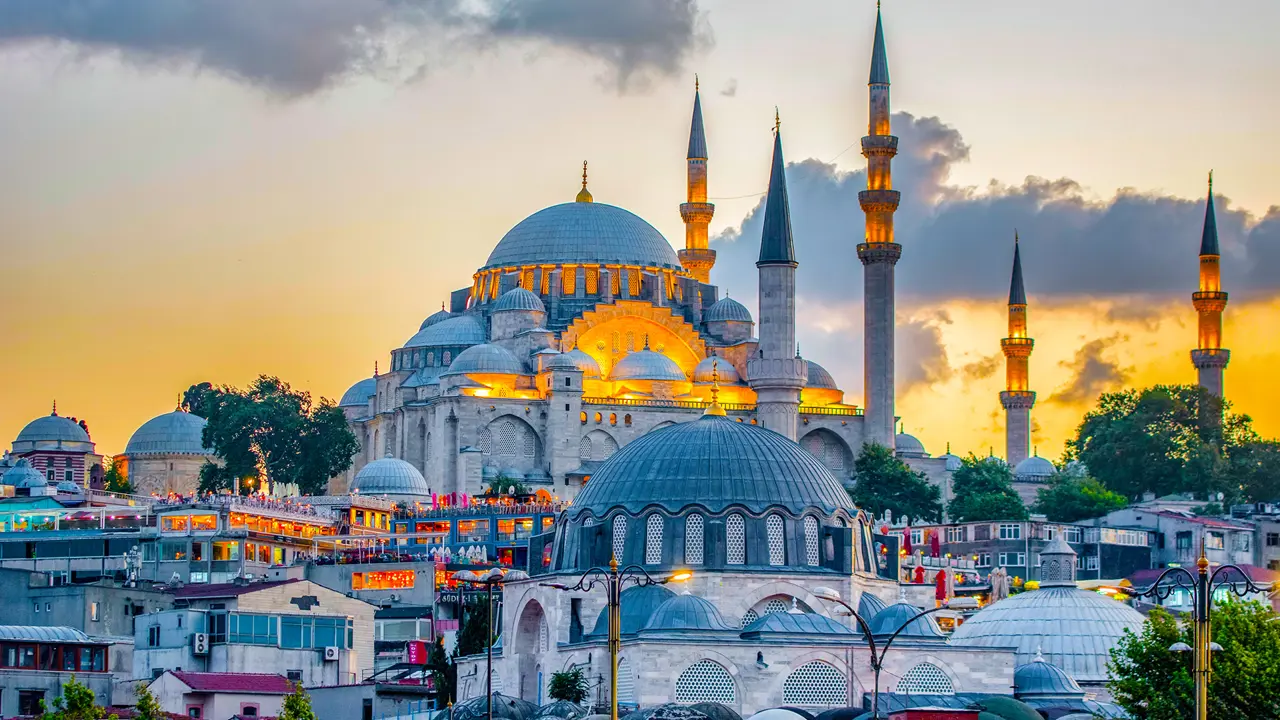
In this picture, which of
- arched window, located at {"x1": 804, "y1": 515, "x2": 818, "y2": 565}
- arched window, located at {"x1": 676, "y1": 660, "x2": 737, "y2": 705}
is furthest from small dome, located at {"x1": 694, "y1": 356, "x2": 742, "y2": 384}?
arched window, located at {"x1": 676, "y1": 660, "x2": 737, "y2": 705}

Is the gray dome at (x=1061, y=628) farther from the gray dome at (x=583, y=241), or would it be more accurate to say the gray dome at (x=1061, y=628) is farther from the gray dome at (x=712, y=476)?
the gray dome at (x=583, y=241)

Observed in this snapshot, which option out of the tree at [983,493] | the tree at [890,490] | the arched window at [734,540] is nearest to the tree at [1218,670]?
the arched window at [734,540]

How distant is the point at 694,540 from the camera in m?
67.2

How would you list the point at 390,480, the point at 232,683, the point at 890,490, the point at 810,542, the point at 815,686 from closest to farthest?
the point at 815,686
the point at 232,683
the point at 810,542
the point at 390,480
the point at 890,490

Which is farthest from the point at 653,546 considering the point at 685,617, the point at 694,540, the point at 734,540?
the point at 685,617

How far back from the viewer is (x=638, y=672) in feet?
200

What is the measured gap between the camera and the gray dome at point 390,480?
338 ft

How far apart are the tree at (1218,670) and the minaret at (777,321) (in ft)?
172

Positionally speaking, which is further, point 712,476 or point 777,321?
point 777,321

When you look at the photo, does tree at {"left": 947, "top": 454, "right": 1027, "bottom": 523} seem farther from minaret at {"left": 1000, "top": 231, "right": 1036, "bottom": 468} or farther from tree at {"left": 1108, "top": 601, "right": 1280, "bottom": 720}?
tree at {"left": 1108, "top": 601, "right": 1280, "bottom": 720}

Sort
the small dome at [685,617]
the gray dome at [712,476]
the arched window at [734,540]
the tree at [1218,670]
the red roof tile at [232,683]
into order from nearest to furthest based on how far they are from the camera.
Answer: the tree at [1218,670], the small dome at [685,617], the red roof tile at [232,683], the arched window at [734,540], the gray dome at [712,476]

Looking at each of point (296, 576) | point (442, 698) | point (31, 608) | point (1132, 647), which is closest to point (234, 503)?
point (296, 576)

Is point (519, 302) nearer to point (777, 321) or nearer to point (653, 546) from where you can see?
point (777, 321)

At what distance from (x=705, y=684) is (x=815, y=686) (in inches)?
91.1
